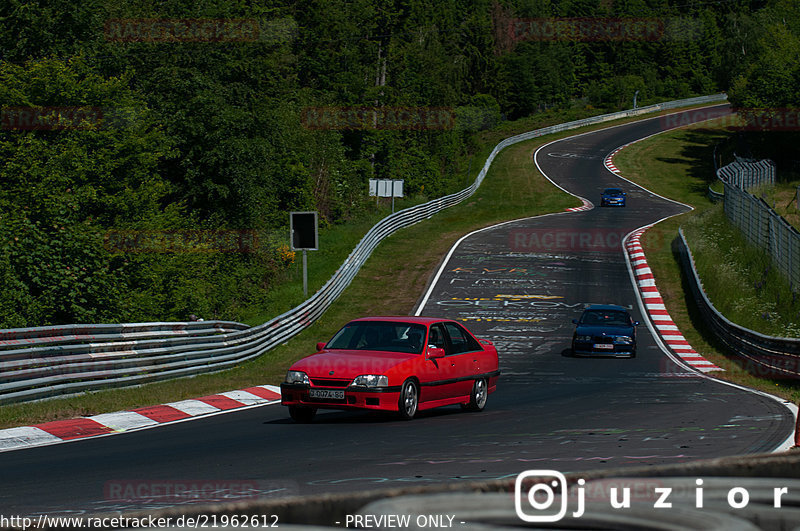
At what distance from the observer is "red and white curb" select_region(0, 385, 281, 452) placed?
37.2 feet

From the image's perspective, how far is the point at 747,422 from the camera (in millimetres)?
12398

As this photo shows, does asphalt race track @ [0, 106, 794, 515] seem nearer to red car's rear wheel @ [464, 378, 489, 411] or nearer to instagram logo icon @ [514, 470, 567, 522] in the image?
red car's rear wheel @ [464, 378, 489, 411]

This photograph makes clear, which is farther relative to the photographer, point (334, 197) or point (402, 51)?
point (402, 51)

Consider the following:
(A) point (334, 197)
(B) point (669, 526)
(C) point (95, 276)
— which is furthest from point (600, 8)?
(B) point (669, 526)

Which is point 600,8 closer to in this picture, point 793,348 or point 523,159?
point 523,159

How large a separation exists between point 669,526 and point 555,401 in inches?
464

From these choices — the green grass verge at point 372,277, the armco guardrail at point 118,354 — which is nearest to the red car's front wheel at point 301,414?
the green grass verge at point 372,277

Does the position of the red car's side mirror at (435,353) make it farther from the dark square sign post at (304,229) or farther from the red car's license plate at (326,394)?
the dark square sign post at (304,229)

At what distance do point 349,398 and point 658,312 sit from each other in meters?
22.2

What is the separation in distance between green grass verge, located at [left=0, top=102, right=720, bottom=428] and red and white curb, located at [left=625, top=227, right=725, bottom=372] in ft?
27.4

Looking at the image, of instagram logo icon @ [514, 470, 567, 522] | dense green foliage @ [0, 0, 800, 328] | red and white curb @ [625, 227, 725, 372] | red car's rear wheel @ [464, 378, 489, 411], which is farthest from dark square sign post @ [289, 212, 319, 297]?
instagram logo icon @ [514, 470, 567, 522]

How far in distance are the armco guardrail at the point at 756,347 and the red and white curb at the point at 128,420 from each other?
10344 mm

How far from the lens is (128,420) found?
13133 millimetres

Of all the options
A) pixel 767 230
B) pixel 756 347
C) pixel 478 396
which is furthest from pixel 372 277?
pixel 478 396
